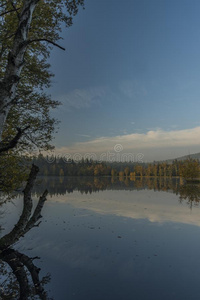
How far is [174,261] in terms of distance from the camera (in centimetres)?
941

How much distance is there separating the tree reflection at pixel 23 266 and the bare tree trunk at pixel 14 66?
2746 mm

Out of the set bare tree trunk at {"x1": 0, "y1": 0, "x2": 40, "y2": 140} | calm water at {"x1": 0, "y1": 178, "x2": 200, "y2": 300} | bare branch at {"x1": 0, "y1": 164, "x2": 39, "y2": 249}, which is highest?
bare tree trunk at {"x1": 0, "y1": 0, "x2": 40, "y2": 140}

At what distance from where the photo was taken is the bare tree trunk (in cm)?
325

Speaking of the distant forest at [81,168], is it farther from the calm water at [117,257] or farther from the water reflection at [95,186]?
the calm water at [117,257]

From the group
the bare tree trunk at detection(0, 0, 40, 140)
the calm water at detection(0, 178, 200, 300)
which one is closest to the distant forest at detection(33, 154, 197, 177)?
the calm water at detection(0, 178, 200, 300)

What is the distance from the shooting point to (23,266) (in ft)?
28.4

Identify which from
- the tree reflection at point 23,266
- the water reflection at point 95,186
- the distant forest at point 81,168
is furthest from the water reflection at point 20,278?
the distant forest at point 81,168

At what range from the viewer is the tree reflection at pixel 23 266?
5.66 metres

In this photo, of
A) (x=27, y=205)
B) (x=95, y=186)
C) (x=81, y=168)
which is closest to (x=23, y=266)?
(x=27, y=205)

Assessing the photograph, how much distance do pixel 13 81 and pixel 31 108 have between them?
834cm

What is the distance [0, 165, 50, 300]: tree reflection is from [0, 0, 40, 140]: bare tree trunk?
108 inches

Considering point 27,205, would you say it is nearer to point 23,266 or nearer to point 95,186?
point 23,266

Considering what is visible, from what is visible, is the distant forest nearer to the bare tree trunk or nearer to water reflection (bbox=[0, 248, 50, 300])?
water reflection (bbox=[0, 248, 50, 300])

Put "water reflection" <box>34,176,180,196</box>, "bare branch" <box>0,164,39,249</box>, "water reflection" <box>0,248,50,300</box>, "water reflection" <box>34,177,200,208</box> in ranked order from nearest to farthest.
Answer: "bare branch" <box>0,164,39,249</box>
"water reflection" <box>0,248,50,300</box>
"water reflection" <box>34,177,200,208</box>
"water reflection" <box>34,176,180,196</box>
